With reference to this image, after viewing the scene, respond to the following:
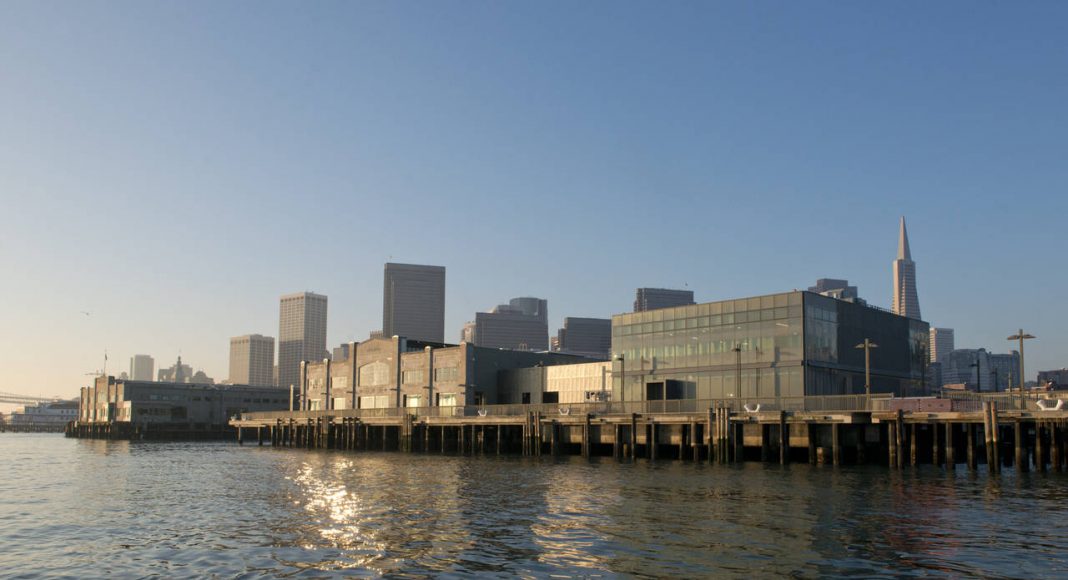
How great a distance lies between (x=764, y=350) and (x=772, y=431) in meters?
13.1

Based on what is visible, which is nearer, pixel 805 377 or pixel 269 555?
pixel 269 555

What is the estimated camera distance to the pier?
190 feet

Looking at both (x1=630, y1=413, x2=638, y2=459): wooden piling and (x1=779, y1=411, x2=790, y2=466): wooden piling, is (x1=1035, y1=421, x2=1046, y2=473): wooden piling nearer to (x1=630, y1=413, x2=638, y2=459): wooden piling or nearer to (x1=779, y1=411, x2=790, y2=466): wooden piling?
(x1=779, y1=411, x2=790, y2=466): wooden piling

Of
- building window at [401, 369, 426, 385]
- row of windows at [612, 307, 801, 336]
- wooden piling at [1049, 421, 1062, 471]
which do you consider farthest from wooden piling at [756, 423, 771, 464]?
building window at [401, 369, 426, 385]

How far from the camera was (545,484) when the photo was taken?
53.7 m

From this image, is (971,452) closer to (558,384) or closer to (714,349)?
(714,349)

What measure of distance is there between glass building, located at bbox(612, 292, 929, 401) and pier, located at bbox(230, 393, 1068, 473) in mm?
5919

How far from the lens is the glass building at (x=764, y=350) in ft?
267

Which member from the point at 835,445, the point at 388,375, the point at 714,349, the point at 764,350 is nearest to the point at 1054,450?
the point at 835,445

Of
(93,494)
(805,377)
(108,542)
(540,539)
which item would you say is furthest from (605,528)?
(805,377)

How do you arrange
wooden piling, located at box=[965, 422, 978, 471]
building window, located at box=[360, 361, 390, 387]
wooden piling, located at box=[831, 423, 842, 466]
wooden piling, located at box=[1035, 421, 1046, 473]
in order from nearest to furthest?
wooden piling, located at box=[1035, 421, 1046, 473], wooden piling, located at box=[965, 422, 978, 471], wooden piling, located at box=[831, 423, 842, 466], building window, located at box=[360, 361, 390, 387]

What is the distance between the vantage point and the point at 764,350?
273ft

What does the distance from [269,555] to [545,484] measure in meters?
25.5

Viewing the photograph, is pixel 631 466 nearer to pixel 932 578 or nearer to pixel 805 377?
pixel 805 377
